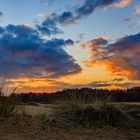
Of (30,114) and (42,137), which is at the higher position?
(30,114)

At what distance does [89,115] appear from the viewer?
40.6ft

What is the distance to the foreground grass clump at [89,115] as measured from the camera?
11930mm

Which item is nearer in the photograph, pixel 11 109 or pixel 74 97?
pixel 11 109

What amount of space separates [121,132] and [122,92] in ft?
19.4

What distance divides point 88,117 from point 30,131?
221cm

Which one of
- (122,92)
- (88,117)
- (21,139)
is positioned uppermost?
(122,92)

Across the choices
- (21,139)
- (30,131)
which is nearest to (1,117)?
(30,131)

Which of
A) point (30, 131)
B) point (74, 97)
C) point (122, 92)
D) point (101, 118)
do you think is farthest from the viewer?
point (122, 92)

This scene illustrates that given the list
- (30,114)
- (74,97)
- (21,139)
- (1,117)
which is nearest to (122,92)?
(74,97)

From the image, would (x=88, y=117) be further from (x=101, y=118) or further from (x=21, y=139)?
(x=21, y=139)

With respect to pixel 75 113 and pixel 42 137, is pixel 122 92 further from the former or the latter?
pixel 42 137

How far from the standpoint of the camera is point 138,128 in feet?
38.6

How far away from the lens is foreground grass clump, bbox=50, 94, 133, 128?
470 inches

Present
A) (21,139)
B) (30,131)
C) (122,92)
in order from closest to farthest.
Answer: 1. (21,139)
2. (30,131)
3. (122,92)
